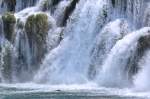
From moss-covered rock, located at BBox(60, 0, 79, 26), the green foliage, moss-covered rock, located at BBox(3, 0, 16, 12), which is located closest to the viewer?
the green foliage

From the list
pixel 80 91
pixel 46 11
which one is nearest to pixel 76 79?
pixel 80 91

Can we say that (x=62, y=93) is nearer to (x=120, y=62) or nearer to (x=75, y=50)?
(x=120, y=62)

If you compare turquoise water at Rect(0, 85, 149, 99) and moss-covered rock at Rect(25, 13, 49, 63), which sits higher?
moss-covered rock at Rect(25, 13, 49, 63)

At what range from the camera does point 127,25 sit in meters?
39.4

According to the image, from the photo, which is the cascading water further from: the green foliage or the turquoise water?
the turquoise water

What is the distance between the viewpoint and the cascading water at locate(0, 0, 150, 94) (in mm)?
37125

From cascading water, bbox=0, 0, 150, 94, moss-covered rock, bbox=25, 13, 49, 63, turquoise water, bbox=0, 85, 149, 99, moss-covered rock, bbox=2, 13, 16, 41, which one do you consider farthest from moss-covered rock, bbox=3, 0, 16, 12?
turquoise water, bbox=0, 85, 149, 99

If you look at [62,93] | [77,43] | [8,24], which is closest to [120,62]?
[77,43]

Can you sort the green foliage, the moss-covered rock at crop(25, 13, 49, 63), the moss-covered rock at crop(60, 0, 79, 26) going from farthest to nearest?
the moss-covered rock at crop(60, 0, 79, 26), the green foliage, the moss-covered rock at crop(25, 13, 49, 63)

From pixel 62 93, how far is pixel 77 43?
8182 millimetres

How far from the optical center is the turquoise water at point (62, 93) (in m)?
31.8

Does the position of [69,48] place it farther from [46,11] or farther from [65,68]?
[46,11]

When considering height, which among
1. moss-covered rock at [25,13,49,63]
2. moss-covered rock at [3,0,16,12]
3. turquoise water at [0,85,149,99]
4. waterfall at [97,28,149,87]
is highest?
moss-covered rock at [3,0,16,12]

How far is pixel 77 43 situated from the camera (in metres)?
41.0
